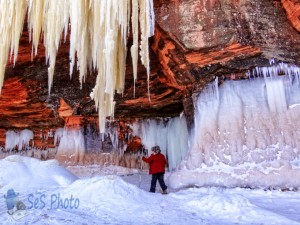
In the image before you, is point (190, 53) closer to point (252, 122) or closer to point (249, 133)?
point (252, 122)

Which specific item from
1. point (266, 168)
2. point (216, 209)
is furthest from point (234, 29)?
point (216, 209)

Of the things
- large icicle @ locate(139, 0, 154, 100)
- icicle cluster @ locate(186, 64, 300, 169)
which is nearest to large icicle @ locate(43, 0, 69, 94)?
large icicle @ locate(139, 0, 154, 100)

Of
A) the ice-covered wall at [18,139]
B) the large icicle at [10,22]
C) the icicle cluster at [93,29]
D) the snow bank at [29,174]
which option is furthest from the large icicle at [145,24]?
the ice-covered wall at [18,139]

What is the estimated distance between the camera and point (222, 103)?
7375 millimetres

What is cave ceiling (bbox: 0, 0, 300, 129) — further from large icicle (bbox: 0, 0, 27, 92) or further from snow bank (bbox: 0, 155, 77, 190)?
snow bank (bbox: 0, 155, 77, 190)

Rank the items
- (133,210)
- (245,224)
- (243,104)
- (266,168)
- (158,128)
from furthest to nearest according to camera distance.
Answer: (158,128)
(243,104)
(266,168)
(133,210)
(245,224)

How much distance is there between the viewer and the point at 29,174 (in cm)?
626

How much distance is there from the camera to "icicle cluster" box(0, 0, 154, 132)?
5.59m

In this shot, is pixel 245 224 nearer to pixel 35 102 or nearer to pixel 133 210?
pixel 133 210

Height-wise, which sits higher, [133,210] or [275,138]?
[275,138]

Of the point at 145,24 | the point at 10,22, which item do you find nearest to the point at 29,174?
the point at 10,22

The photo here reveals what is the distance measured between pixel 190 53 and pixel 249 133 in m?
2.14

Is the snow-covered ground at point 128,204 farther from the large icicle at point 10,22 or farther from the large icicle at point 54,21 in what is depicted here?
the large icicle at point 10,22

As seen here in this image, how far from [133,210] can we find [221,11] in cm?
459
